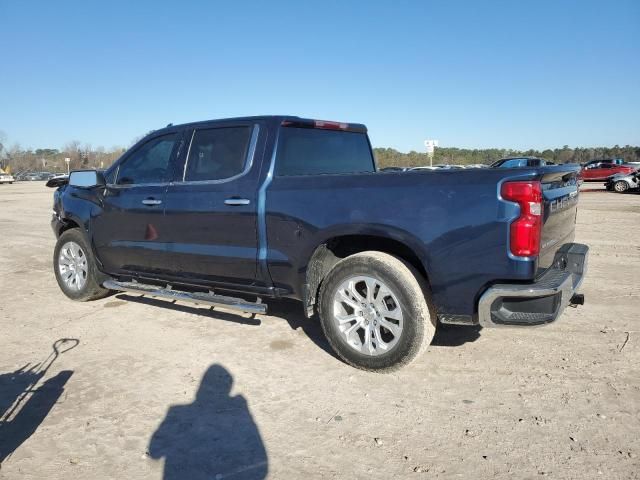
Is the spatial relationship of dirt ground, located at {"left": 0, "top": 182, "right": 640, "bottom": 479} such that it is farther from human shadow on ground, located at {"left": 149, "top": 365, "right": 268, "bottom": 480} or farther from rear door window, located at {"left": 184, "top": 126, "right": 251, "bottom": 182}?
rear door window, located at {"left": 184, "top": 126, "right": 251, "bottom": 182}

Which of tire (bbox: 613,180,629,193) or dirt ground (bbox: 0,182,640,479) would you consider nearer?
dirt ground (bbox: 0,182,640,479)

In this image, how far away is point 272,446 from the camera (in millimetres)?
2715

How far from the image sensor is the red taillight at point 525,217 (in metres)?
2.97

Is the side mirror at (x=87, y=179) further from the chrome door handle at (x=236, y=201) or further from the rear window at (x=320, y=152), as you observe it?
the rear window at (x=320, y=152)

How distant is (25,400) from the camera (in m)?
3.28

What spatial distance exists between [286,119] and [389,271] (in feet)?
5.51

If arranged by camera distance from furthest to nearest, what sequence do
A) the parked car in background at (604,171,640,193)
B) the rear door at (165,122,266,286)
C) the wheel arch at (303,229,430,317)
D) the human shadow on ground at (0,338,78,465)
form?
the parked car in background at (604,171,640,193), the rear door at (165,122,266,286), the wheel arch at (303,229,430,317), the human shadow on ground at (0,338,78,465)

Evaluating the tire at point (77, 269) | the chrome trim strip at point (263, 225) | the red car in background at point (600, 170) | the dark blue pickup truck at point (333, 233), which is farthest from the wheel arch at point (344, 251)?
the red car in background at point (600, 170)

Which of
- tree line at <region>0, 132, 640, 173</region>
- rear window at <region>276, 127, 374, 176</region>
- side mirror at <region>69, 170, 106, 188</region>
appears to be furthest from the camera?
tree line at <region>0, 132, 640, 173</region>

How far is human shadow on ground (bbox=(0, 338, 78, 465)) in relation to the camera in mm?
2857

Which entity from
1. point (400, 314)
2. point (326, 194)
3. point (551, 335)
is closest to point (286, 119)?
point (326, 194)

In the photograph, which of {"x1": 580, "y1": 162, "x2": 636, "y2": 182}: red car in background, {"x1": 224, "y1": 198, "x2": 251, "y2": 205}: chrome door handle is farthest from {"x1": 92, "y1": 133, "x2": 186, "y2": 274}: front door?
{"x1": 580, "y1": 162, "x2": 636, "y2": 182}: red car in background

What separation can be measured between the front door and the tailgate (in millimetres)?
3199

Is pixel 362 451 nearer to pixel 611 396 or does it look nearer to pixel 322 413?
pixel 322 413
